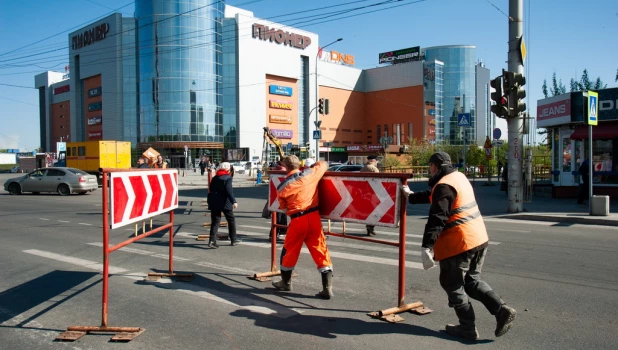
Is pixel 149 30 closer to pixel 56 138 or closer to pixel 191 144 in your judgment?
pixel 191 144

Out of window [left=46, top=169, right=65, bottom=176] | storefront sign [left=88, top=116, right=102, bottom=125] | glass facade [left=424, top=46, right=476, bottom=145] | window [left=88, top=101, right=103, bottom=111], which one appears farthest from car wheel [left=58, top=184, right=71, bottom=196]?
Result: glass facade [left=424, top=46, right=476, bottom=145]

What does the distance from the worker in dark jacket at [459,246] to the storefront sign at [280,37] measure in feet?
227

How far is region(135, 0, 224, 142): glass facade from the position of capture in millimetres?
63438

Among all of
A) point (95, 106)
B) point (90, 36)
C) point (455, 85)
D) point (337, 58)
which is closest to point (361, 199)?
point (95, 106)

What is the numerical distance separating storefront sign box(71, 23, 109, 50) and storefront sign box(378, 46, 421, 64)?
51.9 meters

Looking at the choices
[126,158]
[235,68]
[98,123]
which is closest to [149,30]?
[235,68]

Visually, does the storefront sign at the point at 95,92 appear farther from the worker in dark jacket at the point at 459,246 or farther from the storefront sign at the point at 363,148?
the worker in dark jacket at the point at 459,246

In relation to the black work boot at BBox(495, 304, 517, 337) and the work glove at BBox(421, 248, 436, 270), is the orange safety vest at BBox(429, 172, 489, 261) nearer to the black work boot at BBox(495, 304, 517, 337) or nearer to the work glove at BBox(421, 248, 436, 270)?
the work glove at BBox(421, 248, 436, 270)

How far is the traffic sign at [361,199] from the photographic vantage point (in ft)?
17.5

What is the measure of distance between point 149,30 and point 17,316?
6523 centimetres

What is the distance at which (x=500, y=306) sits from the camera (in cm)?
427

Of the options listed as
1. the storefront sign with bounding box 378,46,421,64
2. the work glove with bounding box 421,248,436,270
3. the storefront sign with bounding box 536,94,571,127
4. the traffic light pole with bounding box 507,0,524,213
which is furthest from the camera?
the storefront sign with bounding box 378,46,421,64

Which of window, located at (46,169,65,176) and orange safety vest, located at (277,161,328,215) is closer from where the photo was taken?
orange safety vest, located at (277,161,328,215)

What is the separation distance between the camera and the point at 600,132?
60.8ft
